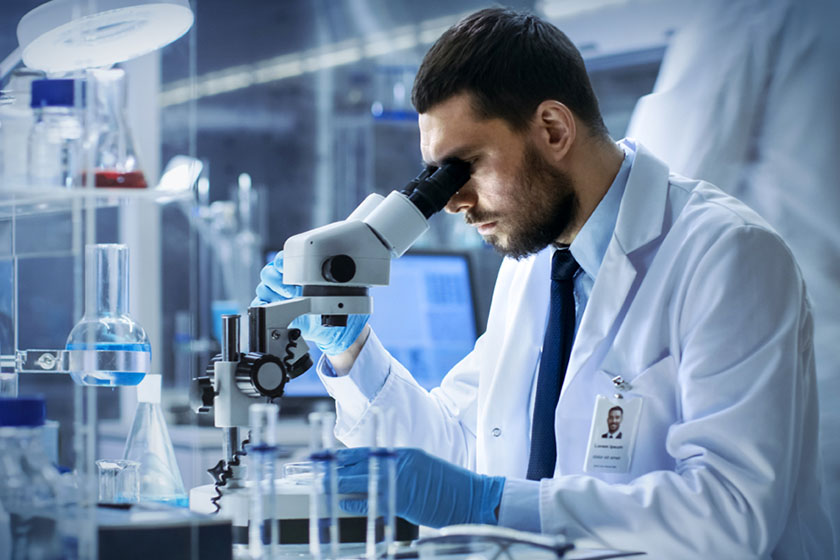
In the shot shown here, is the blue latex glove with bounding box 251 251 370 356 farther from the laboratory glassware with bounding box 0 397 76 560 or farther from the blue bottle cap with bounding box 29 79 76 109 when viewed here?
the laboratory glassware with bounding box 0 397 76 560

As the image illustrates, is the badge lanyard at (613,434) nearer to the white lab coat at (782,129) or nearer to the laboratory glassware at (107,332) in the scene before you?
the laboratory glassware at (107,332)

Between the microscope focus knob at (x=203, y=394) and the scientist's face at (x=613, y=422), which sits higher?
the microscope focus knob at (x=203, y=394)

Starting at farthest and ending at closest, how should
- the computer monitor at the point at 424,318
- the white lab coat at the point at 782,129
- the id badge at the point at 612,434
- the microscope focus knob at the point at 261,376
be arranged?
the computer monitor at the point at 424,318
the white lab coat at the point at 782,129
the id badge at the point at 612,434
the microscope focus knob at the point at 261,376

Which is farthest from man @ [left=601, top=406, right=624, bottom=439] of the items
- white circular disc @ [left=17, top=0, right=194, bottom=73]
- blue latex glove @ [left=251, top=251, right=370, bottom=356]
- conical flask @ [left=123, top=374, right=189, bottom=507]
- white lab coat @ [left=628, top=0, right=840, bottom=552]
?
white lab coat @ [left=628, top=0, right=840, bottom=552]

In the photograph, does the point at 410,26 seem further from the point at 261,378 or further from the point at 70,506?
the point at 70,506

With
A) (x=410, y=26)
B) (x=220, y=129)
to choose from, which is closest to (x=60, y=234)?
(x=410, y=26)

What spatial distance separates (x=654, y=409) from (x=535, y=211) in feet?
1.39

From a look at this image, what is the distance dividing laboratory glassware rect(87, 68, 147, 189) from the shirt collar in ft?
2.62

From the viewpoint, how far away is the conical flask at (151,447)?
152 cm

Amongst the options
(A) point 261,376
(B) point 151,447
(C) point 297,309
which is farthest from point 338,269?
(B) point 151,447

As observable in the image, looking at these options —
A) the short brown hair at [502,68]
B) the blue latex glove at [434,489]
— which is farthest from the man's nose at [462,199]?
the blue latex glove at [434,489]

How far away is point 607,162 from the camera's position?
5.67 ft

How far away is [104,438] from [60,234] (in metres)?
0.31

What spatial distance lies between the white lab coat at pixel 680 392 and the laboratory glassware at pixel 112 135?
A: 23.3 inches
